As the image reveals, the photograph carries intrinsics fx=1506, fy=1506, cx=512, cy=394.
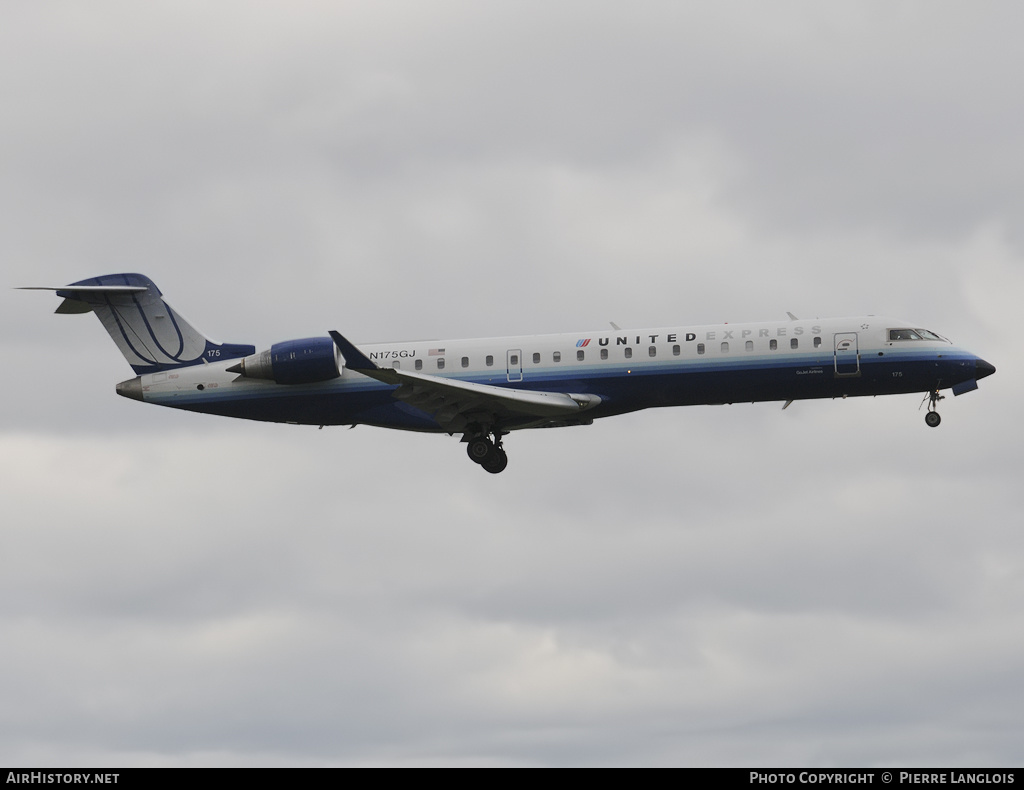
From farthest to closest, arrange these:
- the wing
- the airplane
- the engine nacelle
A: the engine nacelle, the airplane, the wing

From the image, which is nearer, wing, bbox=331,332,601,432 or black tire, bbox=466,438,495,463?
wing, bbox=331,332,601,432

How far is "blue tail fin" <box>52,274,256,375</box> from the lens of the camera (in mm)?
42562

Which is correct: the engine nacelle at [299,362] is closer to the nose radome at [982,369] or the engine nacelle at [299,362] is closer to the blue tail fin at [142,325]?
the blue tail fin at [142,325]

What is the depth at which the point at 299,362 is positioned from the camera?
4050 centimetres

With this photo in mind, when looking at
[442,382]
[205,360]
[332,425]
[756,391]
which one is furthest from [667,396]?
[205,360]

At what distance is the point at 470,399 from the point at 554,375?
2.50m

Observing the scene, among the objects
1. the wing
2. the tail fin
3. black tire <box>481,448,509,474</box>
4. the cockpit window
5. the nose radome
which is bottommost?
black tire <box>481,448,509,474</box>

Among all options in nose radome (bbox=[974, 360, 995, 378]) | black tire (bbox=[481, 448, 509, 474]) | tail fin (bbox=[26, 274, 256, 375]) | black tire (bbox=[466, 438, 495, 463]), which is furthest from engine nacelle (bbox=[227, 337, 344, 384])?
nose radome (bbox=[974, 360, 995, 378])

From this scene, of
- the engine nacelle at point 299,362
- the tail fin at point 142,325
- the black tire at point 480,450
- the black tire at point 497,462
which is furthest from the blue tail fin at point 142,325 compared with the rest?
the black tire at point 497,462

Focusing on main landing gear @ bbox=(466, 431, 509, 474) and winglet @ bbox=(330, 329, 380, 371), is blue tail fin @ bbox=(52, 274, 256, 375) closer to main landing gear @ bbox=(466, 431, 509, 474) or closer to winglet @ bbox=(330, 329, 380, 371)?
winglet @ bbox=(330, 329, 380, 371)

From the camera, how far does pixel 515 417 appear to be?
39938 millimetres

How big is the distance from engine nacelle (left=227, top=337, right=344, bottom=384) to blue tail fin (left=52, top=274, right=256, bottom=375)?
1.80 metres

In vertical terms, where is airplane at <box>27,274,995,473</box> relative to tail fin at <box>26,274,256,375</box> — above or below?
below
